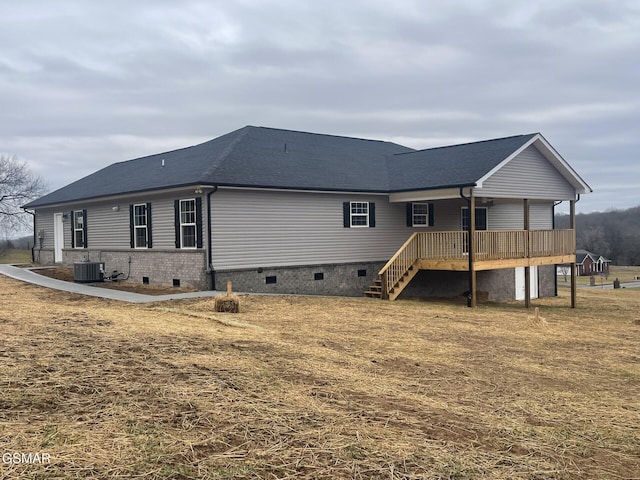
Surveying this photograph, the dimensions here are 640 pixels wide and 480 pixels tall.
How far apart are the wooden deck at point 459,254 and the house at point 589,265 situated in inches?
3097

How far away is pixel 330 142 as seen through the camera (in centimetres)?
2488

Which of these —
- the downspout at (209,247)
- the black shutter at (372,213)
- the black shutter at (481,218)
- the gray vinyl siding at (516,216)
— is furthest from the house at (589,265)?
the downspout at (209,247)

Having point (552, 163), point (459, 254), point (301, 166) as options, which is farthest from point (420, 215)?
point (301, 166)

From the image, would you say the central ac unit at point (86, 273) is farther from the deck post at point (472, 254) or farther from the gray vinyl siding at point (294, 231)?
the deck post at point (472, 254)

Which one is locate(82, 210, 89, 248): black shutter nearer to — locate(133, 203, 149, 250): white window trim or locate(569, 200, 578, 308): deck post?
locate(133, 203, 149, 250): white window trim

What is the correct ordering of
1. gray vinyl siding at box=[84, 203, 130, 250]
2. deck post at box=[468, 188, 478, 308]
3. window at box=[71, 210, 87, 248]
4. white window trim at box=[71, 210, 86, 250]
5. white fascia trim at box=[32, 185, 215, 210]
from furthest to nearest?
white window trim at box=[71, 210, 86, 250] < window at box=[71, 210, 87, 248] < gray vinyl siding at box=[84, 203, 130, 250] < deck post at box=[468, 188, 478, 308] < white fascia trim at box=[32, 185, 215, 210]

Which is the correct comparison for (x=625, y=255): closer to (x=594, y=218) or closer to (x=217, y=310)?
(x=594, y=218)

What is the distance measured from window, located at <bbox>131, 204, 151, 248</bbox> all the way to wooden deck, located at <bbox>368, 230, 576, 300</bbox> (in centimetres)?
802

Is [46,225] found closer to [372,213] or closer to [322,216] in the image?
[322,216]

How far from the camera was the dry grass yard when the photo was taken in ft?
13.2

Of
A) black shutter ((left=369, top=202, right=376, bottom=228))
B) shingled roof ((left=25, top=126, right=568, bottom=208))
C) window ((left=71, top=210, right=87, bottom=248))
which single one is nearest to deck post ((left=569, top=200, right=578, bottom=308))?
shingled roof ((left=25, top=126, right=568, bottom=208))

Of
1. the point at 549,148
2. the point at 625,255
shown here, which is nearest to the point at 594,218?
the point at 625,255

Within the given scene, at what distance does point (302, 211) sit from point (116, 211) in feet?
23.7

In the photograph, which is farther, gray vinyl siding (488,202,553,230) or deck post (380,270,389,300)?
gray vinyl siding (488,202,553,230)
